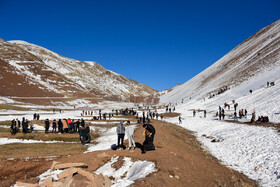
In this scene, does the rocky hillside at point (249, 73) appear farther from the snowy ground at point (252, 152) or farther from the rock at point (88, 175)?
the rock at point (88, 175)

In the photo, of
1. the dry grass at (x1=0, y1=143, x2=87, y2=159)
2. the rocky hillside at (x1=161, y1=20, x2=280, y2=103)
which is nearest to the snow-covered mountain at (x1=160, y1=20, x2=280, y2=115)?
the rocky hillside at (x1=161, y1=20, x2=280, y2=103)

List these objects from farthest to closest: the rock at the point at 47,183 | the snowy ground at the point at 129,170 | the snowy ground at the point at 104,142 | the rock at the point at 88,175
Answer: the snowy ground at the point at 104,142 → the snowy ground at the point at 129,170 → the rock at the point at 88,175 → the rock at the point at 47,183

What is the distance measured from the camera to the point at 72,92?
419ft

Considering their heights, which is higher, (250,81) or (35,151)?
(250,81)

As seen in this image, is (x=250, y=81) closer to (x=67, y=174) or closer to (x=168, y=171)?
(x=168, y=171)

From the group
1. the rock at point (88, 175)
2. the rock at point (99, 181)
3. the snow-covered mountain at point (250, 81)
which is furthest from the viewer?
the snow-covered mountain at point (250, 81)

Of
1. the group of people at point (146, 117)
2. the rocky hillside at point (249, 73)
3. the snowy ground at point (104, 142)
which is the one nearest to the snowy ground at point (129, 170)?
the snowy ground at point (104, 142)

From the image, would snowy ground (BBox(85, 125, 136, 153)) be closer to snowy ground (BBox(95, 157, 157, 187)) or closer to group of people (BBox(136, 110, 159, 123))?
snowy ground (BBox(95, 157, 157, 187))

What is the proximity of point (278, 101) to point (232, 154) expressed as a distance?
2208 centimetres

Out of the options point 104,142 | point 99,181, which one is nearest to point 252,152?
point 99,181

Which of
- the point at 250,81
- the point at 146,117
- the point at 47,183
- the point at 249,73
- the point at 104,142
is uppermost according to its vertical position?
the point at 249,73

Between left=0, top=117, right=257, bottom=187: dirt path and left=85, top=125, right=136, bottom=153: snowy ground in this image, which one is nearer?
left=0, top=117, right=257, bottom=187: dirt path

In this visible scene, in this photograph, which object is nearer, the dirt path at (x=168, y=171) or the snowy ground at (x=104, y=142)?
the dirt path at (x=168, y=171)

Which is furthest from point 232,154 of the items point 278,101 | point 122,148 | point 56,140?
point 278,101
